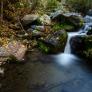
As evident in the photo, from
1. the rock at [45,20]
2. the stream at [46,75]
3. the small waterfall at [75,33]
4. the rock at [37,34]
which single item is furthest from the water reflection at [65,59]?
the rock at [45,20]

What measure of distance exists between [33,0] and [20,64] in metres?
7.69

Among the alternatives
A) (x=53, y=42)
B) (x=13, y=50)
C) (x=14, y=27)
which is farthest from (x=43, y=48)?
(x=14, y=27)

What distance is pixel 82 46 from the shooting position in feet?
41.2

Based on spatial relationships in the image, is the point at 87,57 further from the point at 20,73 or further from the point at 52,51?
the point at 20,73

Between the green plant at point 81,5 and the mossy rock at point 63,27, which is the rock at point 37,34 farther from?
the green plant at point 81,5

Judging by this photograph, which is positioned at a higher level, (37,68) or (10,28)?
(10,28)

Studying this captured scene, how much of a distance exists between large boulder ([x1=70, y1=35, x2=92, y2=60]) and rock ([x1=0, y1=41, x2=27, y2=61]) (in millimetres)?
2990

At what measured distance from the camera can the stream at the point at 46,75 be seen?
28.4 feet

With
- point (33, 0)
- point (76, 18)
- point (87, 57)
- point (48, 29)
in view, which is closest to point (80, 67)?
point (87, 57)

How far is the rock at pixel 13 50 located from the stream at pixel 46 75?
47 centimetres

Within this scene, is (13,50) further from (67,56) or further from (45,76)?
(67,56)

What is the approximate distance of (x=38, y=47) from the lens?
12945mm

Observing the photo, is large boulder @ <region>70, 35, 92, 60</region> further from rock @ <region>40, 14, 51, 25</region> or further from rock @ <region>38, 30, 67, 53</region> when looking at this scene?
rock @ <region>40, 14, 51, 25</region>

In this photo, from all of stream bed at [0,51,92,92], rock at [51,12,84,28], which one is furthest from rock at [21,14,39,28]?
stream bed at [0,51,92,92]
